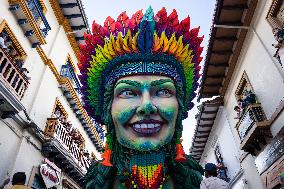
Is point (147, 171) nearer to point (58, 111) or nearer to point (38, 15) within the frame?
point (38, 15)

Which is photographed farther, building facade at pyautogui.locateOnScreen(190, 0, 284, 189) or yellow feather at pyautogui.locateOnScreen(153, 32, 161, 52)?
building facade at pyautogui.locateOnScreen(190, 0, 284, 189)

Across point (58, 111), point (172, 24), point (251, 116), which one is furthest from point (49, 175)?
point (172, 24)

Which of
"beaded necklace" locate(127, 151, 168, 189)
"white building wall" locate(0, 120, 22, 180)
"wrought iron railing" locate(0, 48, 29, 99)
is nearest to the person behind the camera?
"beaded necklace" locate(127, 151, 168, 189)

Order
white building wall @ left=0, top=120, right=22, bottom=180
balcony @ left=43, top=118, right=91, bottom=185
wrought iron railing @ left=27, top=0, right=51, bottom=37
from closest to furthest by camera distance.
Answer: white building wall @ left=0, top=120, right=22, bottom=180, wrought iron railing @ left=27, top=0, right=51, bottom=37, balcony @ left=43, top=118, right=91, bottom=185

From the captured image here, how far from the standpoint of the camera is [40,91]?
11.4 m

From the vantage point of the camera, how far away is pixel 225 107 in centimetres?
1454

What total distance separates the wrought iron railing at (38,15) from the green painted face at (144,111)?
1056 cm

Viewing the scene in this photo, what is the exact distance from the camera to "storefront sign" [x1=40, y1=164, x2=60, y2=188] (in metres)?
10.8

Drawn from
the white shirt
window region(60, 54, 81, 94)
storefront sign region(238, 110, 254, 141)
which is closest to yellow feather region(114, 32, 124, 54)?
the white shirt

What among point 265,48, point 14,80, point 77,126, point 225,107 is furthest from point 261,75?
point 77,126

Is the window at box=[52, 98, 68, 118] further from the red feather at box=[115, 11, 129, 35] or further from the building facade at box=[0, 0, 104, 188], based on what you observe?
the red feather at box=[115, 11, 129, 35]

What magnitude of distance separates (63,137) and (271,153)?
878 cm

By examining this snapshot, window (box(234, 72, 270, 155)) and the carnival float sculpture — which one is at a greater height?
window (box(234, 72, 270, 155))

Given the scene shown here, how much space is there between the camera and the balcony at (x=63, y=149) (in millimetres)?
11148
